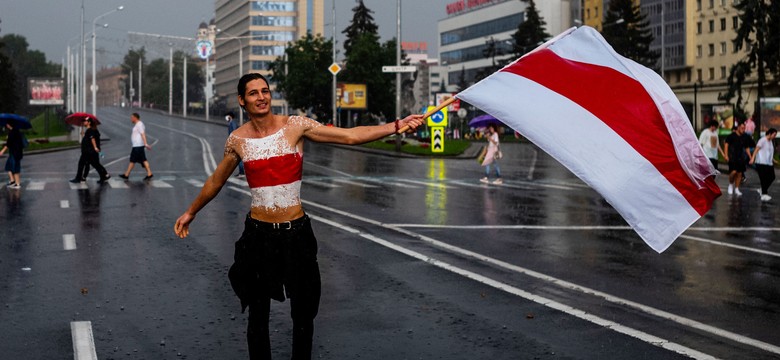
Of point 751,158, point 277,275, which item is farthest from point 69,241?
point 751,158

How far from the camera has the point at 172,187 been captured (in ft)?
83.3

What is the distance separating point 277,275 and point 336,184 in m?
20.6

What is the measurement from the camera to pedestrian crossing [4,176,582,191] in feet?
84.3

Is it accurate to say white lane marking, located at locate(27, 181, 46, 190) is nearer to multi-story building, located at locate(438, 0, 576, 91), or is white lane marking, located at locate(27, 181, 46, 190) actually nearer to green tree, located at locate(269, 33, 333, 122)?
green tree, located at locate(269, 33, 333, 122)

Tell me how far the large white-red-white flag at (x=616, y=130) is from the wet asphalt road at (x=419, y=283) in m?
1.43

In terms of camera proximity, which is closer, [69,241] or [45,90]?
[69,241]

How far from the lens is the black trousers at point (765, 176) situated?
915 inches

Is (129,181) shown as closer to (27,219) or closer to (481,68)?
(27,219)

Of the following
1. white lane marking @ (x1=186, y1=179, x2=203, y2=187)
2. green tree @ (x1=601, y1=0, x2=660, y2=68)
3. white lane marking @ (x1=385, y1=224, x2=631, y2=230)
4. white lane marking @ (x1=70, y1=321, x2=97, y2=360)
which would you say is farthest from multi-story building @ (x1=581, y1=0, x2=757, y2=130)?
white lane marking @ (x1=70, y1=321, x2=97, y2=360)

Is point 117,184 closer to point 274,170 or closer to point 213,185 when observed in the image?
point 213,185

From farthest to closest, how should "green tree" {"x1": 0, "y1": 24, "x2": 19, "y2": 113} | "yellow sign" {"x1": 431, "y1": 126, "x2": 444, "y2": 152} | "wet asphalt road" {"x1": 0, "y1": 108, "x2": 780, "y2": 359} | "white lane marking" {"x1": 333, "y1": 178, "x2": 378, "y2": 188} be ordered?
1. "green tree" {"x1": 0, "y1": 24, "x2": 19, "y2": 113}
2. "yellow sign" {"x1": 431, "y1": 126, "x2": 444, "y2": 152}
3. "white lane marking" {"x1": 333, "y1": 178, "x2": 378, "y2": 188}
4. "wet asphalt road" {"x1": 0, "y1": 108, "x2": 780, "y2": 359}

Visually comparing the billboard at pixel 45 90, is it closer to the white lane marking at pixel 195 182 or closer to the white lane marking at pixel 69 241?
the white lane marking at pixel 195 182

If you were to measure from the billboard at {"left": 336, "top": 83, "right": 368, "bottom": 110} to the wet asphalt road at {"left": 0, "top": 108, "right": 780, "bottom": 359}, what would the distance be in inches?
2444

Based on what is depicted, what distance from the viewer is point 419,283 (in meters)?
10.4
